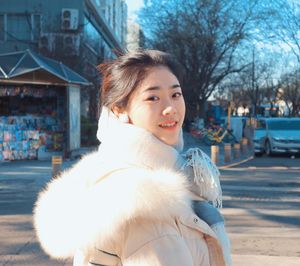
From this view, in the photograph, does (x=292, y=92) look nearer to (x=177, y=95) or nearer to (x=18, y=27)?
(x=18, y=27)

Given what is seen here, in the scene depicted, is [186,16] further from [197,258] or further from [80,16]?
[197,258]

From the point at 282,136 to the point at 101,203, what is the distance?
1977 centimetres

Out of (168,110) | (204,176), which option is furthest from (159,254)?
(168,110)

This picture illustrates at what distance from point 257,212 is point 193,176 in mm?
7090

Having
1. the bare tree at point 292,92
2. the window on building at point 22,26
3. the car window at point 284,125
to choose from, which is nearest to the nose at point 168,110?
the car window at point 284,125

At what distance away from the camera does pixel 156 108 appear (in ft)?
5.70

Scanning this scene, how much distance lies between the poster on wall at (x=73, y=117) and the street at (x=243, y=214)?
7.60 ft

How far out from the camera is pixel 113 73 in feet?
5.91

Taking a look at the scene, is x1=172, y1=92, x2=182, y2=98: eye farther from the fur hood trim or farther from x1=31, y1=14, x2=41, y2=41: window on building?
x1=31, y1=14, x2=41, y2=41: window on building

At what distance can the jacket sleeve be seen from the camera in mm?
1497

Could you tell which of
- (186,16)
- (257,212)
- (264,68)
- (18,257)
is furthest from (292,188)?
(264,68)

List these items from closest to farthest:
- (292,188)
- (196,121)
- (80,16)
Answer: (292,188) < (80,16) < (196,121)

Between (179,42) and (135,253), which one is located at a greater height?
(179,42)

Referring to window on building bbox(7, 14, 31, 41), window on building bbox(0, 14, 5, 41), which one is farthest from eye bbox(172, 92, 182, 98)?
window on building bbox(0, 14, 5, 41)
